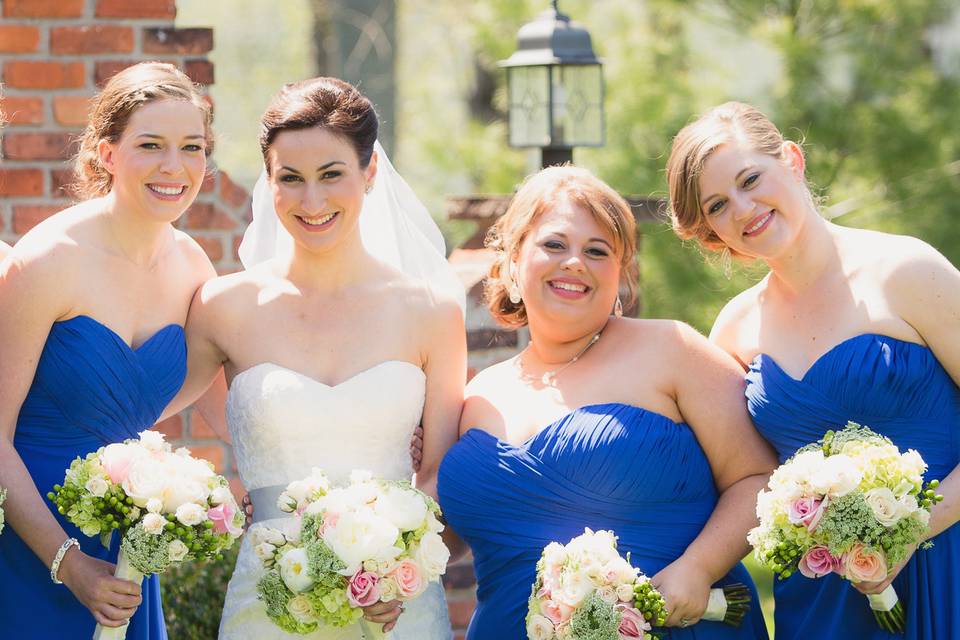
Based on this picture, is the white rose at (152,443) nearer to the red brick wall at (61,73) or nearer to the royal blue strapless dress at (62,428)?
the royal blue strapless dress at (62,428)

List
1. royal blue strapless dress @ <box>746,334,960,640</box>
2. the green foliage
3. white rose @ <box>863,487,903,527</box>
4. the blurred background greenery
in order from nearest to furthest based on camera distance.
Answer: white rose @ <box>863,487,903,527</box> < royal blue strapless dress @ <box>746,334,960,640</box> < the green foliage < the blurred background greenery

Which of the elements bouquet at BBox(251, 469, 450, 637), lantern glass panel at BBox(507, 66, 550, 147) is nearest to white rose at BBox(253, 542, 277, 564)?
bouquet at BBox(251, 469, 450, 637)

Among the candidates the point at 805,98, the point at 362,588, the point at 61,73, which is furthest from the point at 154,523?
the point at 805,98

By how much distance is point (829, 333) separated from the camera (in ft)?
13.2

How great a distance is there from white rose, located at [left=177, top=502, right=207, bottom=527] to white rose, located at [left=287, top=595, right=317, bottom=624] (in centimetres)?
33

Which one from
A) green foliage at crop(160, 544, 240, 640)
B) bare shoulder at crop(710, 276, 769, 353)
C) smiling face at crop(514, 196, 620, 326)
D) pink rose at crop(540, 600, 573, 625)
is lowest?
green foliage at crop(160, 544, 240, 640)

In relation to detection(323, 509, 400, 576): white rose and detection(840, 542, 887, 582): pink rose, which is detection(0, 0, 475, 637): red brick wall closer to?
detection(323, 509, 400, 576): white rose

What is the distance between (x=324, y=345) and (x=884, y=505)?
1700 millimetres

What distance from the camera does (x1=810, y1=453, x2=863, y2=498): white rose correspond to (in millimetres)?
3562

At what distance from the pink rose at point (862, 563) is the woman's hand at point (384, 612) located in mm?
1184

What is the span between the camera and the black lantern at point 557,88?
6.55m

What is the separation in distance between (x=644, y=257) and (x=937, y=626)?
18.5ft

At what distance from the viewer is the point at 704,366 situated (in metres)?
4.11

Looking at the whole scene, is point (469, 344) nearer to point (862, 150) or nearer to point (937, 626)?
point (937, 626)
